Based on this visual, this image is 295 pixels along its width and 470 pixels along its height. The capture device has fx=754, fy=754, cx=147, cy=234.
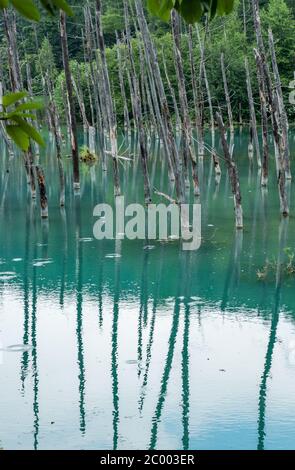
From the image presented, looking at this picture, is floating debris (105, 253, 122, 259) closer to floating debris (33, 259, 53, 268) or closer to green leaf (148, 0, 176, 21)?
floating debris (33, 259, 53, 268)

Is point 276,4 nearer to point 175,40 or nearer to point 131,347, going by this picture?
point 175,40

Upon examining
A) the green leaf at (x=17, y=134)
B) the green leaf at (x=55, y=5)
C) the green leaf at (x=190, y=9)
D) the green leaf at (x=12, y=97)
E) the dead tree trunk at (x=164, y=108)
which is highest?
the dead tree trunk at (x=164, y=108)

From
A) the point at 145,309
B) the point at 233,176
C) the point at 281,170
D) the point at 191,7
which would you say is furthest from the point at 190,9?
the point at 281,170

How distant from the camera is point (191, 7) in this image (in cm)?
220

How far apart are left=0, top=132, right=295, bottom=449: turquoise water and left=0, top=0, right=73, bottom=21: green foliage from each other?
4.87 meters

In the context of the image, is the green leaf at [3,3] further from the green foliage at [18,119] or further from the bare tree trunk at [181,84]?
the bare tree trunk at [181,84]

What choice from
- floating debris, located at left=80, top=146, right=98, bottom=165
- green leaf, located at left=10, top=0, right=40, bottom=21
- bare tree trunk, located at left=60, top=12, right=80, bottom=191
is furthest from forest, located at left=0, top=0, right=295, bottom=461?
floating debris, located at left=80, top=146, right=98, bottom=165

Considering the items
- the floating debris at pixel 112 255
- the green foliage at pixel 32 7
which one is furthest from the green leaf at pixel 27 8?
the floating debris at pixel 112 255

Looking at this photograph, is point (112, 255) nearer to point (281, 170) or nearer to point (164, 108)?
point (164, 108)

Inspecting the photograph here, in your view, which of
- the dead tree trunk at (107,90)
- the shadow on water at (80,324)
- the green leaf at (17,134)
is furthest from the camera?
the dead tree trunk at (107,90)

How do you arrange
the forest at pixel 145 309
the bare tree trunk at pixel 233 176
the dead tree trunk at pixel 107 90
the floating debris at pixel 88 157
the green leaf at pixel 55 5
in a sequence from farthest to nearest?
1. the floating debris at pixel 88 157
2. the dead tree trunk at pixel 107 90
3. the bare tree trunk at pixel 233 176
4. the forest at pixel 145 309
5. the green leaf at pixel 55 5

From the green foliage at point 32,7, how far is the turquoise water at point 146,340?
4.87 metres

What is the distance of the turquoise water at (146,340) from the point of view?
674 cm

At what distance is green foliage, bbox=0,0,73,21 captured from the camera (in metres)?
1.93
